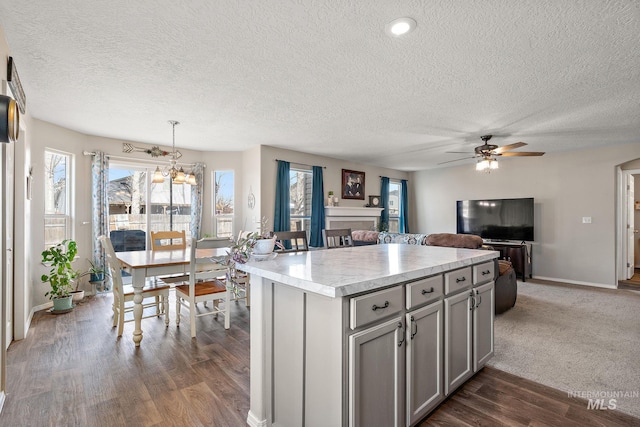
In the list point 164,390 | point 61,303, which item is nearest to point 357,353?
point 164,390

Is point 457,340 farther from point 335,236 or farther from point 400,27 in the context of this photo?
point 400,27

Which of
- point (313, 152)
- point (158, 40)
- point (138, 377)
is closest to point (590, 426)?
point (138, 377)

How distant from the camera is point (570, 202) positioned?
583 cm

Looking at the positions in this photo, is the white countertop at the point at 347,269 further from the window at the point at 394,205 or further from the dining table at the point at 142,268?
the window at the point at 394,205

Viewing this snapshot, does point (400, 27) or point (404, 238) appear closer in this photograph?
point (400, 27)

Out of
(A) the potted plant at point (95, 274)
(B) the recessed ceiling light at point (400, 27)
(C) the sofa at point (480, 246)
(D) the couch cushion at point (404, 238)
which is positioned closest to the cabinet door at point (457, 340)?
(C) the sofa at point (480, 246)

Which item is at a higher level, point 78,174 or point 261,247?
point 78,174

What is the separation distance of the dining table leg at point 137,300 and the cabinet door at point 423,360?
252cm

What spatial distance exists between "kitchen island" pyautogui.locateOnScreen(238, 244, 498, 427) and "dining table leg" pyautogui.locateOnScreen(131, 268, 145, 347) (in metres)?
1.70

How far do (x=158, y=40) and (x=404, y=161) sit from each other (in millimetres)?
5708

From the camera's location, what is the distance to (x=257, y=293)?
1749mm

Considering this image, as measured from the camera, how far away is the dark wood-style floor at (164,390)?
188 centimetres

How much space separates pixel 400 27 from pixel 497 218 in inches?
226

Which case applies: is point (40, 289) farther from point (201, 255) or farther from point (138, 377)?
point (138, 377)
